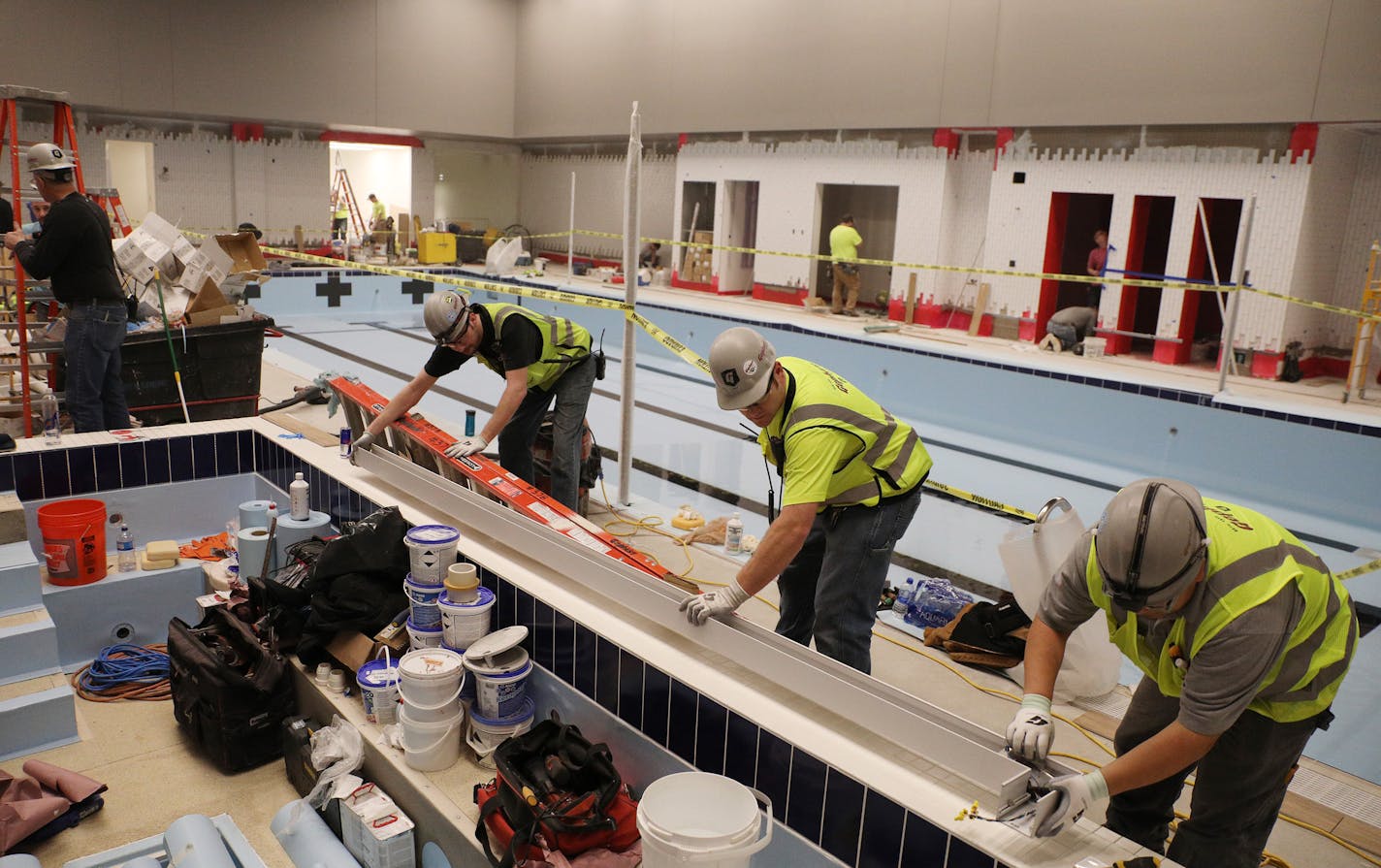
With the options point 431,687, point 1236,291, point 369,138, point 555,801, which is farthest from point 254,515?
point 369,138

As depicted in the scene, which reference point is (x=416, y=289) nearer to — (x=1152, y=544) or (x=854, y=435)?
(x=854, y=435)

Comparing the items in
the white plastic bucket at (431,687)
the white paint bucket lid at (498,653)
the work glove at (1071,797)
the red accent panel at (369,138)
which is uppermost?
the red accent panel at (369,138)

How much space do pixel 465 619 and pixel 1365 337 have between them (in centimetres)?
885

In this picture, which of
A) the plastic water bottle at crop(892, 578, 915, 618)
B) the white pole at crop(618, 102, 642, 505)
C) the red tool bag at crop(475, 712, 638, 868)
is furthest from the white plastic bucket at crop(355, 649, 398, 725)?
the white pole at crop(618, 102, 642, 505)

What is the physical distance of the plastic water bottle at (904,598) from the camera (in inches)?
172

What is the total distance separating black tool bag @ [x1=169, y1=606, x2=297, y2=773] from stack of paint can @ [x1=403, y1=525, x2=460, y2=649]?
1.95ft

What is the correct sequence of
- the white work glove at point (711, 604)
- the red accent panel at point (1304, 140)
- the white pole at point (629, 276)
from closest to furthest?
the white work glove at point (711, 604), the white pole at point (629, 276), the red accent panel at point (1304, 140)

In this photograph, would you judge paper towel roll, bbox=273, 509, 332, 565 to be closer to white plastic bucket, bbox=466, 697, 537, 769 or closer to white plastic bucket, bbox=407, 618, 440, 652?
white plastic bucket, bbox=407, 618, 440, 652

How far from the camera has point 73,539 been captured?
363 cm

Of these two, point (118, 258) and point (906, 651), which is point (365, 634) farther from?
point (118, 258)

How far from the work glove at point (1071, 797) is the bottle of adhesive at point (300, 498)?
3.00m

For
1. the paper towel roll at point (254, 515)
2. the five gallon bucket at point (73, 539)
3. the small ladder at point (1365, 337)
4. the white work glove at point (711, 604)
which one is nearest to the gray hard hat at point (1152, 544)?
the white work glove at point (711, 604)

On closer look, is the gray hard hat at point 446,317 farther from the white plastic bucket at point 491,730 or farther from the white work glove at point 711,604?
the white work glove at point 711,604

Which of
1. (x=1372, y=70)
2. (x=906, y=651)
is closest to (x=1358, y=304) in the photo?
(x=1372, y=70)
